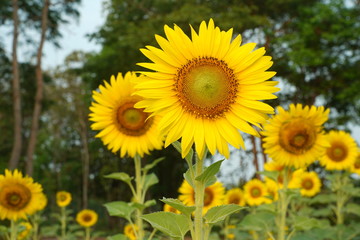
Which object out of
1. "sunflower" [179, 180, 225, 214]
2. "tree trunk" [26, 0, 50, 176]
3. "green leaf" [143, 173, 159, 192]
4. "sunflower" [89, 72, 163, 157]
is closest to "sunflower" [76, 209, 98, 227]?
"sunflower" [179, 180, 225, 214]

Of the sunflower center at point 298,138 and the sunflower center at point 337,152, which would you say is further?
the sunflower center at point 337,152

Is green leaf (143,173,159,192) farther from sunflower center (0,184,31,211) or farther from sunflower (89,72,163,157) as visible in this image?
sunflower center (0,184,31,211)

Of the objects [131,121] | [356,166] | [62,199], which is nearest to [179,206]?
[131,121]

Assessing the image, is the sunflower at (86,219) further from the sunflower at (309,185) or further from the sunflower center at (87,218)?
the sunflower at (309,185)

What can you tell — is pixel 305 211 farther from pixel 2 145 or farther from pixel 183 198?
pixel 2 145

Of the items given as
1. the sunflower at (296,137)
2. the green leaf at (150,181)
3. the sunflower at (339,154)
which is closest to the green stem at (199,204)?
the green leaf at (150,181)

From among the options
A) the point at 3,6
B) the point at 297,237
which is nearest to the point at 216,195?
the point at 297,237

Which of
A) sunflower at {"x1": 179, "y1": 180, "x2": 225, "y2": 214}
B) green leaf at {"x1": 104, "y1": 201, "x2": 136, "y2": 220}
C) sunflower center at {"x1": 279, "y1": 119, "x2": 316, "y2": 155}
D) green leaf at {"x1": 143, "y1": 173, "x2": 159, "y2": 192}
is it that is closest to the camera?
green leaf at {"x1": 104, "y1": 201, "x2": 136, "y2": 220}
